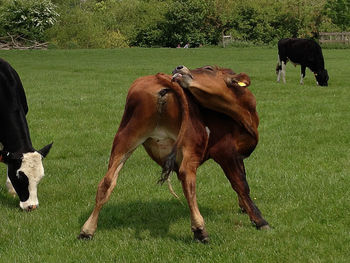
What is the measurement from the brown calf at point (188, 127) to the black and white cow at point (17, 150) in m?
1.78

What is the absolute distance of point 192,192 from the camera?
5.83 m

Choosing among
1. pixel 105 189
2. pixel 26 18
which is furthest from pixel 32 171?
pixel 26 18

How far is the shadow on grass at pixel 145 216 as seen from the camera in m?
6.60

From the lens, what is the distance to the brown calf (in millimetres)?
5875

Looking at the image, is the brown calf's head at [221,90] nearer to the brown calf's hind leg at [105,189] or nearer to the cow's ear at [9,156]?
the brown calf's hind leg at [105,189]

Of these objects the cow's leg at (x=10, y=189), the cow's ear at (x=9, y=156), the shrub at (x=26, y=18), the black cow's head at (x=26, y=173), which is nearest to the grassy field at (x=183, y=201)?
the cow's leg at (x=10, y=189)

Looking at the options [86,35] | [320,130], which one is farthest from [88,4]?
[320,130]

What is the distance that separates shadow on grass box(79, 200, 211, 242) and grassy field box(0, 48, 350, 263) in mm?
13

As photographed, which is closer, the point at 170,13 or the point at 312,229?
the point at 312,229

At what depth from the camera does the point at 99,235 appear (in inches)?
251

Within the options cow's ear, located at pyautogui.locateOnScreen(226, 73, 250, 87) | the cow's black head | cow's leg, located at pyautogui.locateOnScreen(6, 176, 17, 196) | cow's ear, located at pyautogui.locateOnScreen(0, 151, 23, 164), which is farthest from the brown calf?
the cow's black head

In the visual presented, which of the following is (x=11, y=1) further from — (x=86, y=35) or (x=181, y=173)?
(x=181, y=173)

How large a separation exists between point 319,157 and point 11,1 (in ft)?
166

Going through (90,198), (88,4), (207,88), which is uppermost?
(207,88)
